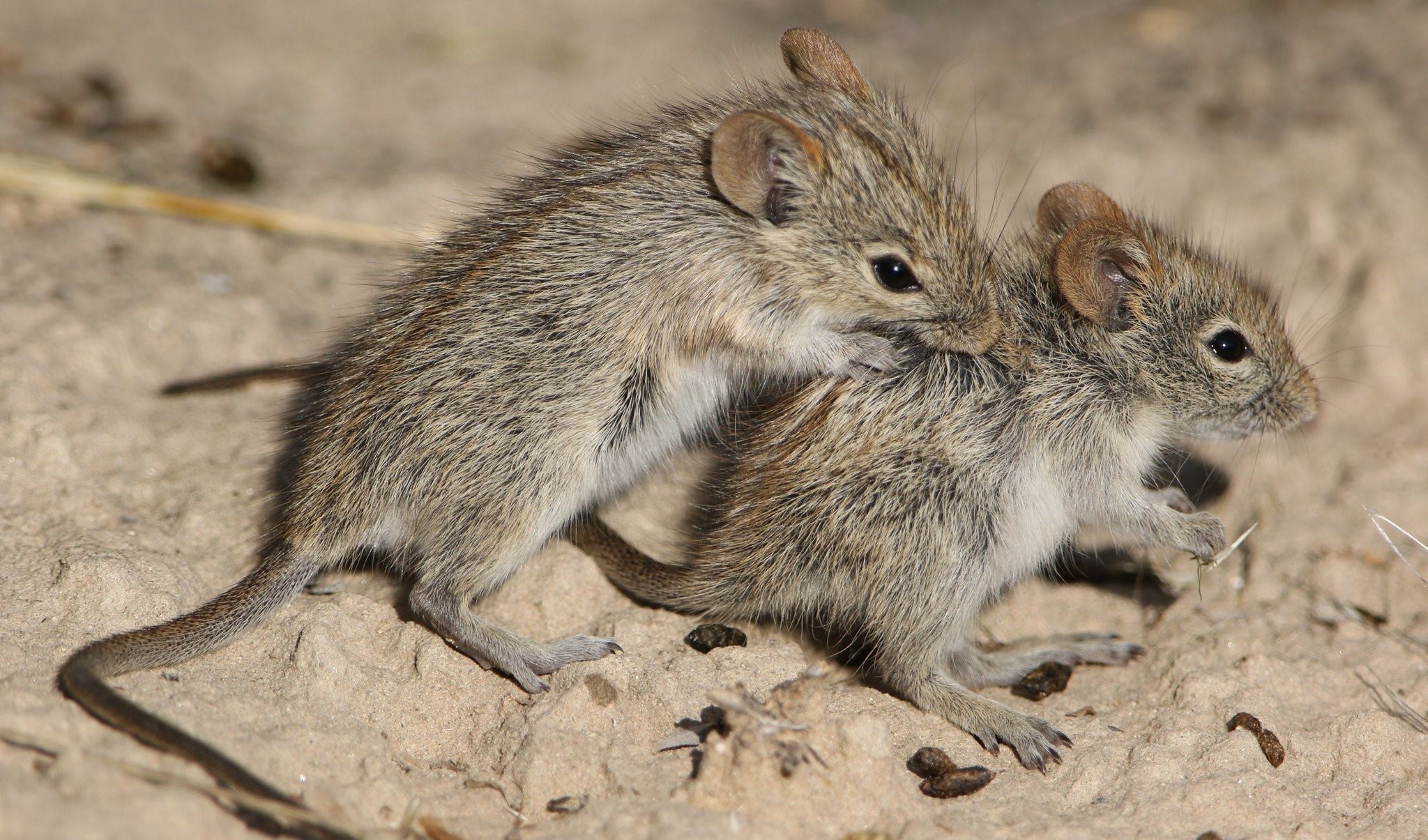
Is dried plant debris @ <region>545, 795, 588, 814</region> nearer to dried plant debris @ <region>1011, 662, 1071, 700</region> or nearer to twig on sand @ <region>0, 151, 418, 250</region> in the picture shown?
dried plant debris @ <region>1011, 662, 1071, 700</region>

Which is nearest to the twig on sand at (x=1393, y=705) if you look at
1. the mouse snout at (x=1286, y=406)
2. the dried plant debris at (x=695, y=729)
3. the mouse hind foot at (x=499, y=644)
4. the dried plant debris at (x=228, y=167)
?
the mouse snout at (x=1286, y=406)

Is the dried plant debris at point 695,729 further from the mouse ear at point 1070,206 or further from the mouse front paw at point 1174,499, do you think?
the mouse ear at point 1070,206

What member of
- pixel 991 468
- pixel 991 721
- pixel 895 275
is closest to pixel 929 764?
pixel 991 721

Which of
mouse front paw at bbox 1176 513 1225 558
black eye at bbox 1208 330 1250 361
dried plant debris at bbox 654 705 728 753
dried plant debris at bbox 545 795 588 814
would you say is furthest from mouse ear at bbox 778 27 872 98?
dried plant debris at bbox 545 795 588 814

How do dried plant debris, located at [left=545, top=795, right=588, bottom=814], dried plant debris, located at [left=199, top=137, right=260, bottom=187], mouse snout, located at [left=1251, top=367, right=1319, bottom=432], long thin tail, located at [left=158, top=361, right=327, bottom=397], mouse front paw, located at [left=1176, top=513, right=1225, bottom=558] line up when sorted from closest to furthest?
dried plant debris, located at [left=545, top=795, right=588, bottom=814]
mouse front paw, located at [left=1176, top=513, right=1225, bottom=558]
mouse snout, located at [left=1251, top=367, right=1319, bottom=432]
long thin tail, located at [left=158, top=361, right=327, bottom=397]
dried plant debris, located at [left=199, top=137, right=260, bottom=187]

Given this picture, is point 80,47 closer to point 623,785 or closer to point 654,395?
point 654,395

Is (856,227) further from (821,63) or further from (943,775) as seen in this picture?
(943,775)
